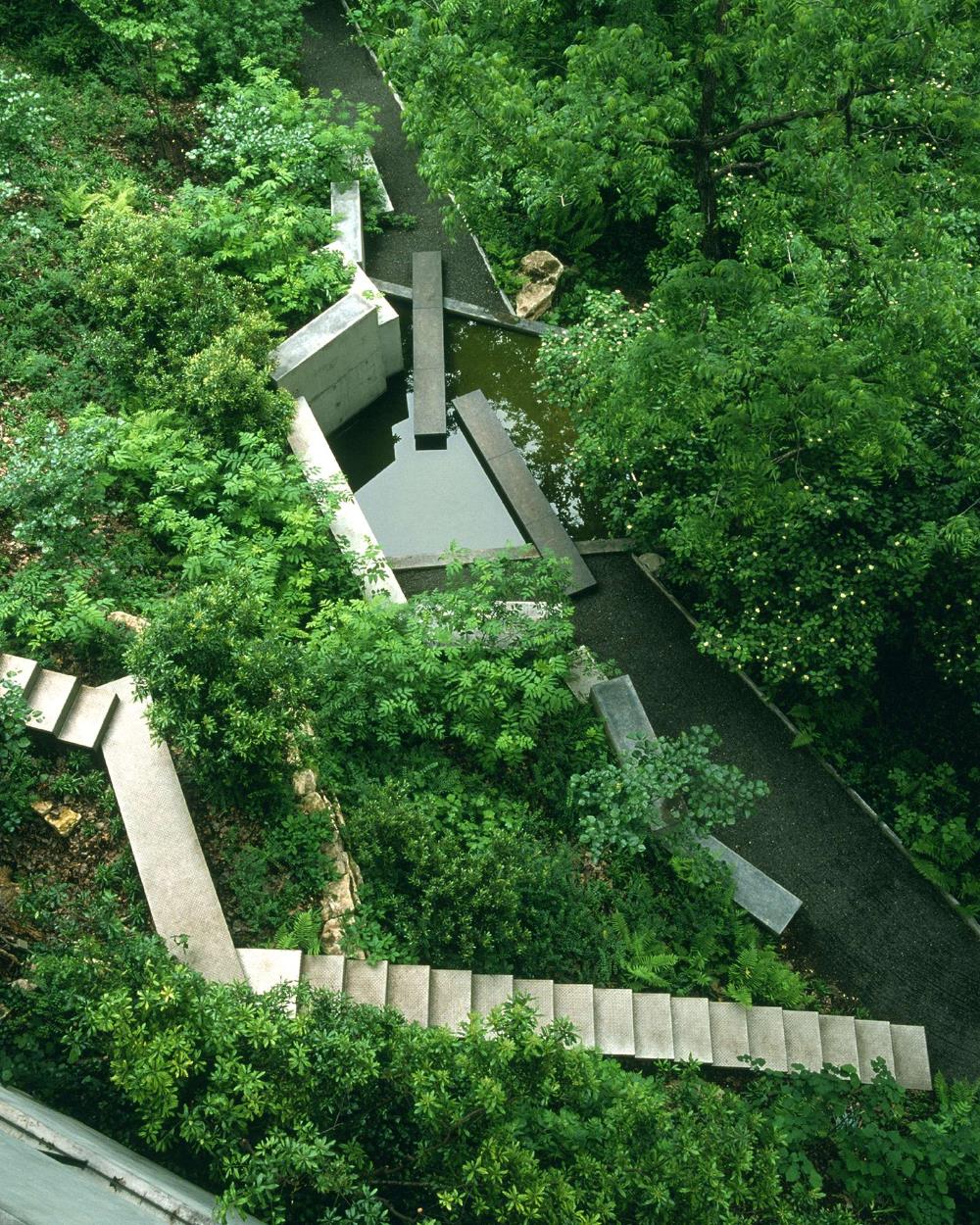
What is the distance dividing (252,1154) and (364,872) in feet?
9.37

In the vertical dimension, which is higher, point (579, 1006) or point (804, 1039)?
point (579, 1006)

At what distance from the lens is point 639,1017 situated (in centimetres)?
854

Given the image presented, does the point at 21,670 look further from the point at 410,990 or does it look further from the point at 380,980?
the point at 410,990

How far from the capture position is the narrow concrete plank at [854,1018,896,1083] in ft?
29.4

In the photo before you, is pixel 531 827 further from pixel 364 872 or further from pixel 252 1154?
pixel 252 1154

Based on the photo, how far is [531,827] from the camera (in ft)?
30.1

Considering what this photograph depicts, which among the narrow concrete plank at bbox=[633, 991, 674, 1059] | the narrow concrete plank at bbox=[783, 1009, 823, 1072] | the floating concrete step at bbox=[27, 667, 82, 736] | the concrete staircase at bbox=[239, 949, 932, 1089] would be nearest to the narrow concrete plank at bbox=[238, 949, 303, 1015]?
the concrete staircase at bbox=[239, 949, 932, 1089]

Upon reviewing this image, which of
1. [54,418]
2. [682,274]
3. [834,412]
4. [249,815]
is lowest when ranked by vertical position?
[249,815]

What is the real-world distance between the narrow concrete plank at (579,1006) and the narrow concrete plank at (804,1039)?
1900 mm

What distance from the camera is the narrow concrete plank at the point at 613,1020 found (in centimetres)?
834

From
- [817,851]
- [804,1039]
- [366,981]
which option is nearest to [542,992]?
[366,981]

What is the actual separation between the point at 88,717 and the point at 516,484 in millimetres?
5703

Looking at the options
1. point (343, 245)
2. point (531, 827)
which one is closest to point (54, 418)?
point (343, 245)

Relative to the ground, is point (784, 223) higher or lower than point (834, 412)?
higher
